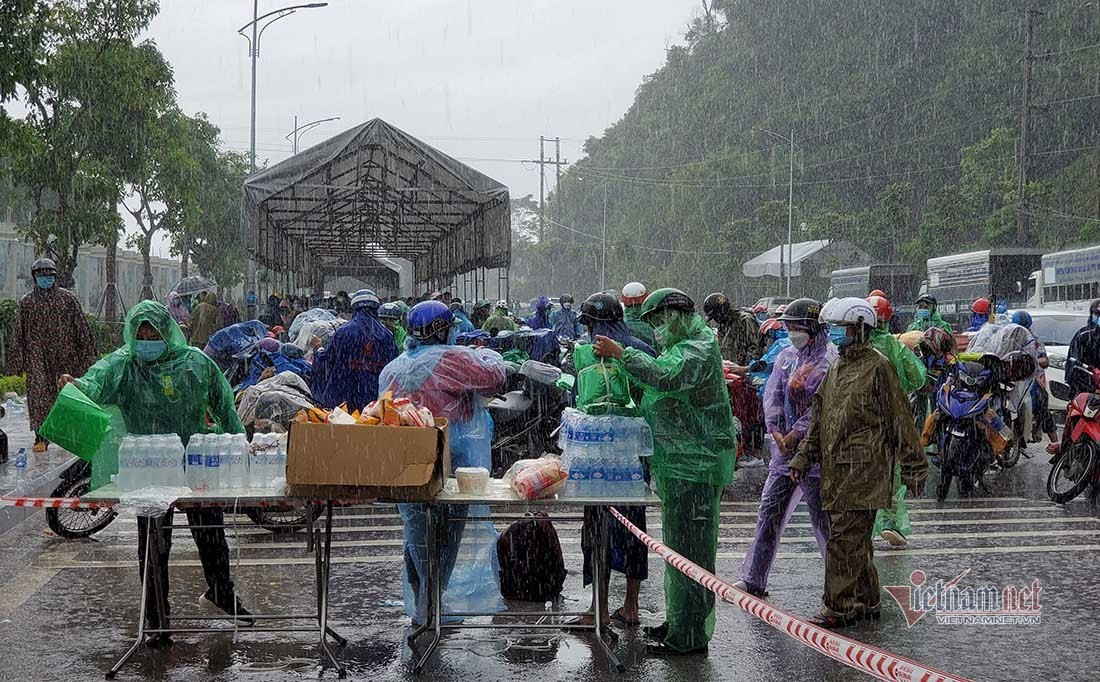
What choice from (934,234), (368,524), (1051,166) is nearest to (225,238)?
(934,234)

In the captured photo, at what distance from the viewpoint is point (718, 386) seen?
5945mm

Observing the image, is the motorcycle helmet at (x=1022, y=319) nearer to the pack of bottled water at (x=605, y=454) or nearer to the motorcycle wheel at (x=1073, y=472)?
the motorcycle wheel at (x=1073, y=472)

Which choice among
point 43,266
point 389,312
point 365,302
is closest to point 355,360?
point 365,302

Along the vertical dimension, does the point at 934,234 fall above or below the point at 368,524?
above

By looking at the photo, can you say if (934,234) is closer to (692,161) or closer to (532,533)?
(692,161)

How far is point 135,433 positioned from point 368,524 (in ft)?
11.2

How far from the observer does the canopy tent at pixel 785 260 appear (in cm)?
4788

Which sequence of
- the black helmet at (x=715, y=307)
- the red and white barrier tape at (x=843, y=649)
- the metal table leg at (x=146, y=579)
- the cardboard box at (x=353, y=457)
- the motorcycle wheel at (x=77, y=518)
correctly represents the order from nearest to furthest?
the red and white barrier tape at (x=843, y=649)
the cardboard box at (x=353, y=457)
the metal table leg at (x=146, y=579)
the motorcycle wheel at (x=77, y=518)
the black helmet at (x=715, y=307)

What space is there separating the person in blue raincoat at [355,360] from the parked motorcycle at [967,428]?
5144 mm

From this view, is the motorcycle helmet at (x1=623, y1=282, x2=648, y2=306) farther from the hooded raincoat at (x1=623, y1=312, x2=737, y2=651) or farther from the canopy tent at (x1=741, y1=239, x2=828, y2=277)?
the canopy tent at (x1=741, y1=239, x2=828, y2=277)

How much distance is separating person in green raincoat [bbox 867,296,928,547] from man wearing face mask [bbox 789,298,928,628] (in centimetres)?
114

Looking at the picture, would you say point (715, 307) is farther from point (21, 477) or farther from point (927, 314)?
point (21, 477)

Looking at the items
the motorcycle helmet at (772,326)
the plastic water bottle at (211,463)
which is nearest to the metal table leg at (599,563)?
the plastic water bottle at (211,463)

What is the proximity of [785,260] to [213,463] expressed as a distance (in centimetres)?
4511
